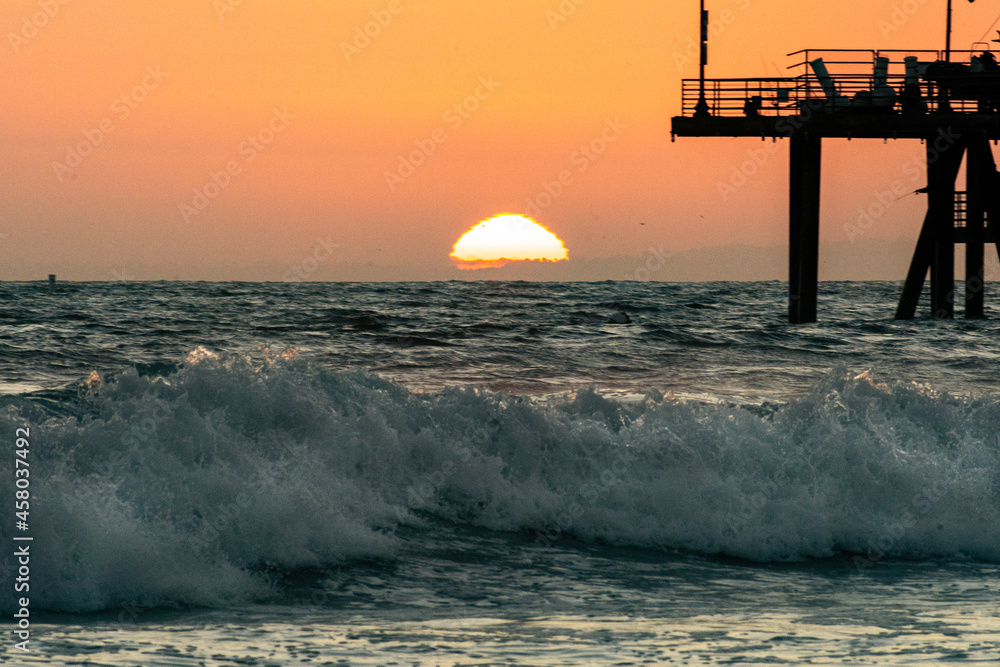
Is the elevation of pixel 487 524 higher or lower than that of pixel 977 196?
lower

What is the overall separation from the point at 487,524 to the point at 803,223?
58.1 ft

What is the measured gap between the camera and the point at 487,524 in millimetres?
8219

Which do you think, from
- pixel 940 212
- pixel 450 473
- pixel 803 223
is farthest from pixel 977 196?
pixel 450 473

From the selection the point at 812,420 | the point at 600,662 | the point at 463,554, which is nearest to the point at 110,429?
the point at 463,554

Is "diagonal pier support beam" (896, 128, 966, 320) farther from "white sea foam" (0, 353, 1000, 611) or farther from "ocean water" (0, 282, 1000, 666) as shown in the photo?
"white sea foam" (0, 353, 1000, 611)

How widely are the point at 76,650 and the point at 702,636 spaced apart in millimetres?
3085

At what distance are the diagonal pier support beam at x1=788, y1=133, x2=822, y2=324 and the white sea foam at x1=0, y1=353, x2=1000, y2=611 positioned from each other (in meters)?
14.4

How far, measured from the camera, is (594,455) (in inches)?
351

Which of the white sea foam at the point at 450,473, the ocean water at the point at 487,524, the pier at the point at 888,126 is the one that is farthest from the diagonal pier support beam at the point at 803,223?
the white sea foam at the point at 450,473

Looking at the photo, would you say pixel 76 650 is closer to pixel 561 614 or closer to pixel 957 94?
pixel 561 614

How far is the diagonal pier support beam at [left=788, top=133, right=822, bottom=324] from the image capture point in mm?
23812

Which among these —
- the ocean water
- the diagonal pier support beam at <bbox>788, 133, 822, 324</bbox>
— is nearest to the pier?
the diagonal pier support beam at <bbox>788, 133, 822, 324</bbox>

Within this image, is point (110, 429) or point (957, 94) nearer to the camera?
point (110, 429)

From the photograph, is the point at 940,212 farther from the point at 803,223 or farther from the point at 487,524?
the point at 487,524
